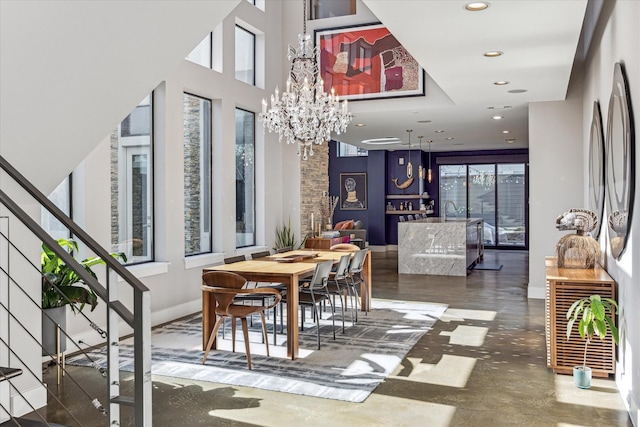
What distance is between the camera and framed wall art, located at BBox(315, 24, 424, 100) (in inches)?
323

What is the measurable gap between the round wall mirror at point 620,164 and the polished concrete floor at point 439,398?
1.06 meters

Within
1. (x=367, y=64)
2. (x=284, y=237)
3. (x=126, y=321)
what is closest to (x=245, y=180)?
(x=284, y=237)

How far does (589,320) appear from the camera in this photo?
377 cm

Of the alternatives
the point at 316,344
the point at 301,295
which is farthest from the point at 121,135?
the point at 316,344

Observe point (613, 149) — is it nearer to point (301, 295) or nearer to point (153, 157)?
point (301, 295)

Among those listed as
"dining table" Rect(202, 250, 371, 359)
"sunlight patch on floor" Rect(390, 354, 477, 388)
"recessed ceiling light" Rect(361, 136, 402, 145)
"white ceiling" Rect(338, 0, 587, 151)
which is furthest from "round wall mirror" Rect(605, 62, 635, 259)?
"recessed ceiling light" Rect(361, 136, 402, 145)

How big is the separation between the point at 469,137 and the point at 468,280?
12.8 feet

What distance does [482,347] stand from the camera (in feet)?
16.8

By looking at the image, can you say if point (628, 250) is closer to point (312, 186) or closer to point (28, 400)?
point (28, 400)

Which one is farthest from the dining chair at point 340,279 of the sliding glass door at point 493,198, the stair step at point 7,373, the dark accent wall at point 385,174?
the sliding glass door at point 493,198

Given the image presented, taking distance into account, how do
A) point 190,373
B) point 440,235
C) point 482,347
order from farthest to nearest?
point 440,235
point 482,347
point 190,373

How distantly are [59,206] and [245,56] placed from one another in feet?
13.6

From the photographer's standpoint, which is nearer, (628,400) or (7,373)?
(7,373)

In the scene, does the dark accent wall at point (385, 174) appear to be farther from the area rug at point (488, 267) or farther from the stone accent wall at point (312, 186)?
the stone accent wall at point (312, 186)
